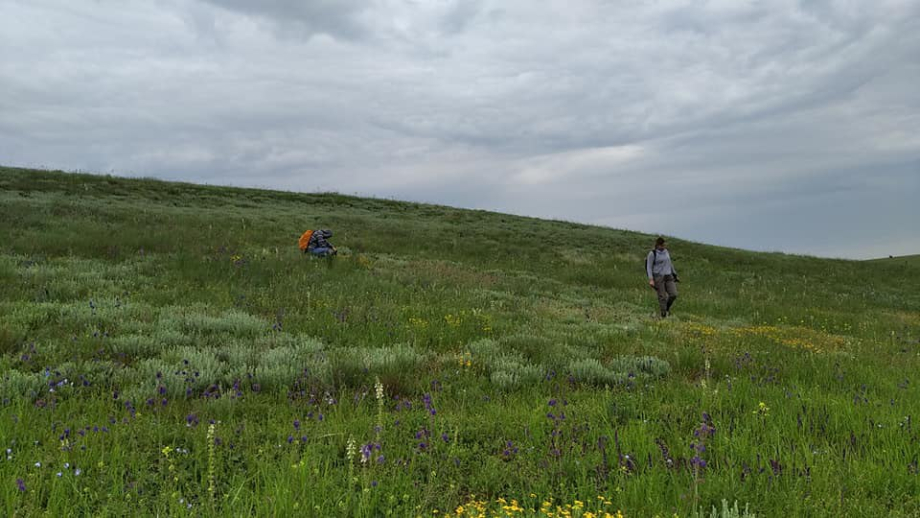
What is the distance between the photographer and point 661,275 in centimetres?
1434

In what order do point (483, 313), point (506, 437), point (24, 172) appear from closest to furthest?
point (506, 437)
point (483, 313)
point (24, 172)

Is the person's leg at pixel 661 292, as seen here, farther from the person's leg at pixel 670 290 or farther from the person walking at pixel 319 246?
the person walking at pixel 319 246

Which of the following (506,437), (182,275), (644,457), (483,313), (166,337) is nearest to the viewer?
(644,457)

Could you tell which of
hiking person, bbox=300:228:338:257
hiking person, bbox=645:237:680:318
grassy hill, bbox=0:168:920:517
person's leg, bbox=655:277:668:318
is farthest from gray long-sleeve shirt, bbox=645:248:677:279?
hiking person, bbox=300:228:338:257

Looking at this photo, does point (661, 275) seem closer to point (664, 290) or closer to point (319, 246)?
point (664, 290)

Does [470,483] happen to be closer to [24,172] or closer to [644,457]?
[644,457]

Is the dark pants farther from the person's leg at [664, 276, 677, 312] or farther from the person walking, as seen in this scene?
the person walking

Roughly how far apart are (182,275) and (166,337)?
5749mm

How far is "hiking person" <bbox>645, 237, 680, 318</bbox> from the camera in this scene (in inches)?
563

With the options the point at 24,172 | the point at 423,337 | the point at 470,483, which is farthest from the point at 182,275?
the point at 24,172

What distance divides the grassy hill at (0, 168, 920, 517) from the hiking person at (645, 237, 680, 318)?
999mm

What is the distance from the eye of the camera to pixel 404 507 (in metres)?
2.92

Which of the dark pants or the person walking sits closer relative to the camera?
the dark pants

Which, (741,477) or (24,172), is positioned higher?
(24,172)
